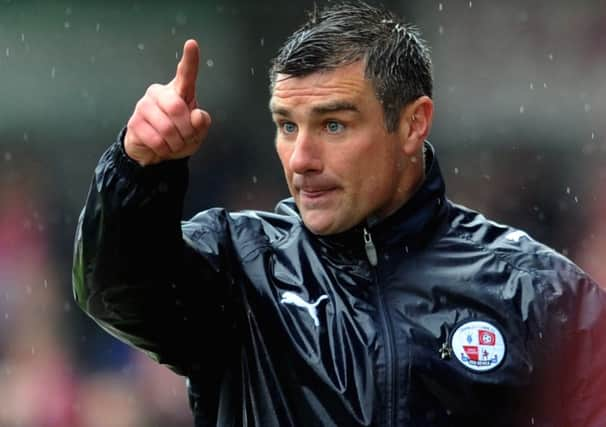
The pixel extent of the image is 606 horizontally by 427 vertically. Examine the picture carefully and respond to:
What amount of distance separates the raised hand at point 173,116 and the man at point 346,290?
0.10 metres

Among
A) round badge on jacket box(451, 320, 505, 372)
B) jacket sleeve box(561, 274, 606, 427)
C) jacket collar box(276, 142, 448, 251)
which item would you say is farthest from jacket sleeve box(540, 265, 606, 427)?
jacket collar box(276, 142, 448, 251)

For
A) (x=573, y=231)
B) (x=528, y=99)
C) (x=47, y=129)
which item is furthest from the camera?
(x=47, y=129)

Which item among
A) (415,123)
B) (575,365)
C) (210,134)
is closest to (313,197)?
(415,123)

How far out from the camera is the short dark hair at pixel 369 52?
3059 millimetres

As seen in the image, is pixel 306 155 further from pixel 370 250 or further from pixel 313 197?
pixel 370 250

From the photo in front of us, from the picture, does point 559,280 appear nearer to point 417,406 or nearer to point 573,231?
point 417,406

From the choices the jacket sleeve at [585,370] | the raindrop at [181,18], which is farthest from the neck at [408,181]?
the raindrop at [181,18]

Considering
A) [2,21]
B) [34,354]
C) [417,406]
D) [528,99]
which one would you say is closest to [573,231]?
[528,99]

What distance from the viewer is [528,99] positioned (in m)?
7.05

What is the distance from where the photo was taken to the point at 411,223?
3059mm

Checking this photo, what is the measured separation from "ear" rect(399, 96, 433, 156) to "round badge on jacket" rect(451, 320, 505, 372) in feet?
1.63

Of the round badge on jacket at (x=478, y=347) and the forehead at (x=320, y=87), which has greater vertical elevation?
the forehead at (x=320, y=87)

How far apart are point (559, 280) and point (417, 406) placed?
47 centimetres

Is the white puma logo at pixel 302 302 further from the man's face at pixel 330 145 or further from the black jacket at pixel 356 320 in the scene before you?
the man's face at pixel 330 145
